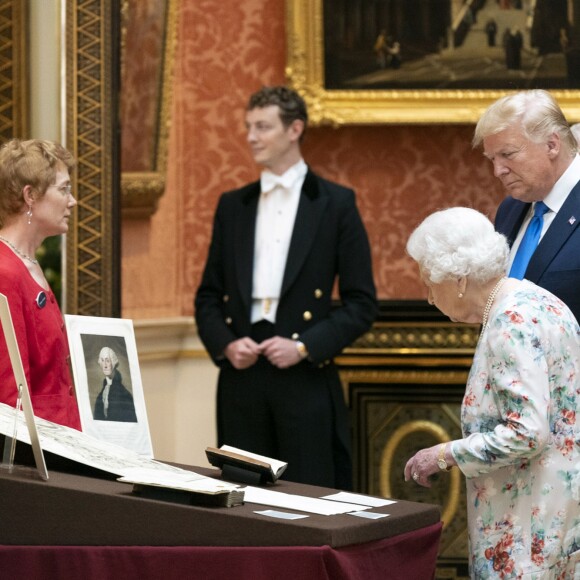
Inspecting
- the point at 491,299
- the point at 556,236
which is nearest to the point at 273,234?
the point at 556,236

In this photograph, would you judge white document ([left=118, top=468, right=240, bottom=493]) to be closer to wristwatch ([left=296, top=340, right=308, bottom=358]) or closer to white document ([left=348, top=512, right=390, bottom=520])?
white document ([left=348, top=512, right=390, bottom=520])

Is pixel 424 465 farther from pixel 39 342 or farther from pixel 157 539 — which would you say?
pixel 39 342

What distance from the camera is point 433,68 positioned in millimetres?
6562

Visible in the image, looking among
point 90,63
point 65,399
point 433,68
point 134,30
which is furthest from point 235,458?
point 433,68

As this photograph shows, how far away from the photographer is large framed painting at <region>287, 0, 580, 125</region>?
21.4 feet

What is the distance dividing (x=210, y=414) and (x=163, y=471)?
3.91 m

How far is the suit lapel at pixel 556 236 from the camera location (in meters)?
3.79

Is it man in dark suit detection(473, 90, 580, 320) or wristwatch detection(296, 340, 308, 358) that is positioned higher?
man in dark suit detection(473, 90, 580, 320)

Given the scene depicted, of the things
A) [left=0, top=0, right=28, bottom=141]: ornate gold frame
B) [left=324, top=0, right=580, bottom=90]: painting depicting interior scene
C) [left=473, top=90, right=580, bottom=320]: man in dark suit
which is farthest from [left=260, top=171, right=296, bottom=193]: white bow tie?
[left=473, top=90, right=580, bottom=320]: man in dark suit

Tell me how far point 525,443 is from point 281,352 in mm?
2204

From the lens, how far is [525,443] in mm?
2904

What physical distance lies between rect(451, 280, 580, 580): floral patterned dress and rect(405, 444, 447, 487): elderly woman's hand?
66mm

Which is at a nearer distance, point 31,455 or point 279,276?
point 31,455

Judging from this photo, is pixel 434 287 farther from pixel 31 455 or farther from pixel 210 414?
pixel 210 414
